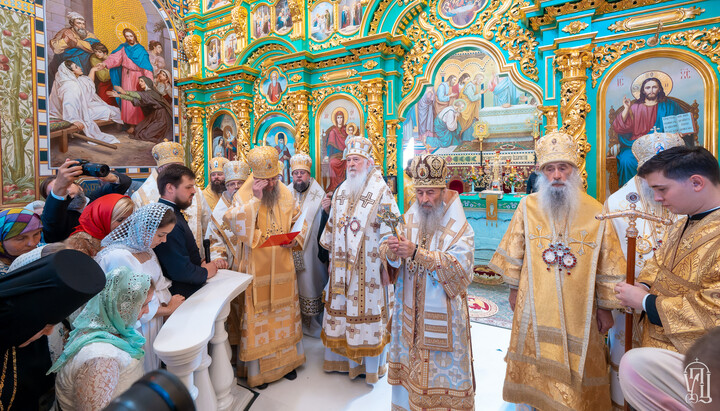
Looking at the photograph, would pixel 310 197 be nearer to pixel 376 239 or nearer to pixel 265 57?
pixel 376 239

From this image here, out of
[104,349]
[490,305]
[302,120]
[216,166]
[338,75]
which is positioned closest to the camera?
[104,349]

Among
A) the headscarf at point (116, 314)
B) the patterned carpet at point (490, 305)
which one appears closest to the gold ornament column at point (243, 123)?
the patterned carpet at point (490, 305)

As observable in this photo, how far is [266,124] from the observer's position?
838 cm

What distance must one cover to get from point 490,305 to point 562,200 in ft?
11.1

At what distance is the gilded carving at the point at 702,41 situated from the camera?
4.33 m

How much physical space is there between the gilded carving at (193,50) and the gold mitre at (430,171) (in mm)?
8957

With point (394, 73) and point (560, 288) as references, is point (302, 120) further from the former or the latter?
point (560, 288)

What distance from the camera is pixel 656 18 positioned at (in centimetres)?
459

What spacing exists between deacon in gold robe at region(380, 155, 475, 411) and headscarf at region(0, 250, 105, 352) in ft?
5.50

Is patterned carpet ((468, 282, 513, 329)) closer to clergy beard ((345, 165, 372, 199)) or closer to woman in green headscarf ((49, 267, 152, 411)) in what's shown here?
clergy beard ((345, 165, 372, 199))

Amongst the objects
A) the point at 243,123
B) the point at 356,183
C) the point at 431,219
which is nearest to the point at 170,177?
the point at 356,183

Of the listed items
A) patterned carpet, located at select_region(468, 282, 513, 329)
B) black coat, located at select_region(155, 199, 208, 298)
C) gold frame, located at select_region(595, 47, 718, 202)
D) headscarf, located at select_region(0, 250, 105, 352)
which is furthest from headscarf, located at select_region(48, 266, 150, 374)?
gold frame, located at select_region(595, 47, 718, 202)

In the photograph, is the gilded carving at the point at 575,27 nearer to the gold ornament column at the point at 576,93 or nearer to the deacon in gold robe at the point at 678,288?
the gold ornament column at the point at 576,93

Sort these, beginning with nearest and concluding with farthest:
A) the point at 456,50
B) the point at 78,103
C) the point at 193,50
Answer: the point at 456,50 → the point at 78,103 → the point at 193,50
